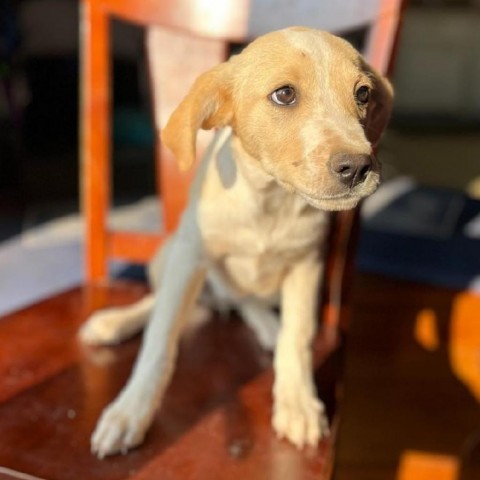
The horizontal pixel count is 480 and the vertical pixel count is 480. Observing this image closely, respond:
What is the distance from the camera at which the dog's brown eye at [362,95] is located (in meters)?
0.65

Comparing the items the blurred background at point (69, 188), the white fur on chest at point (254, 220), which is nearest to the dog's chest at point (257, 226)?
the white fur on chest at point (254, 220)

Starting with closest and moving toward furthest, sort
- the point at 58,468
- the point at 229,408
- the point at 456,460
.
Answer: the point at 58,468, the point at 229,408, the point at 456,460

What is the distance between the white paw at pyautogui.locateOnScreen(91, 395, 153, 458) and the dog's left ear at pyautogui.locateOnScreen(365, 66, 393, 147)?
366mm

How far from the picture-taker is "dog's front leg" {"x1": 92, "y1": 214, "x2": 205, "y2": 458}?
2.39 feet

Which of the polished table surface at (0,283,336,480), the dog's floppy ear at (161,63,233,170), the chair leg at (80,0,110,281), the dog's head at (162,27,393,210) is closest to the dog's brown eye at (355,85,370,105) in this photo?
the dog's head at (162,27,393,210)

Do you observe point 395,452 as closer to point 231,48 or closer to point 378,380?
point 378,380

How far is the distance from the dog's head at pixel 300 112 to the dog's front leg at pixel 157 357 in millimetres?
160

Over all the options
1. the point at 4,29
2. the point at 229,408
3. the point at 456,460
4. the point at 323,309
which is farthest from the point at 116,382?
the point at 4,29

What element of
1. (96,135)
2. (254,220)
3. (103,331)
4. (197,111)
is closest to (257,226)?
(254,220)

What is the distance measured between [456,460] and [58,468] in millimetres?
668

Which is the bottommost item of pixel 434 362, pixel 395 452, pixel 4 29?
pixel 395 452

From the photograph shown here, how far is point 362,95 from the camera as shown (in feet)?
2.15

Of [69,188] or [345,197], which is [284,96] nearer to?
[345,197]

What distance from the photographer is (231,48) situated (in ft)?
3.11
